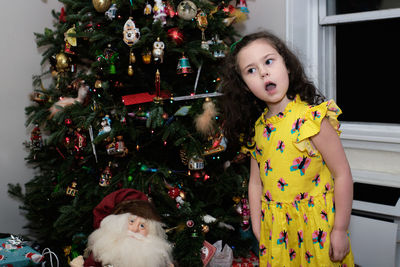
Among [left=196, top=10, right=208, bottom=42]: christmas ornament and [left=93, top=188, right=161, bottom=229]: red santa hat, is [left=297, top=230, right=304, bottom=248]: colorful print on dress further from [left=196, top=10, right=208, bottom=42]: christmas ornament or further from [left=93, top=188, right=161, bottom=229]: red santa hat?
[left=196, top=10, right=208, bottom=42]: christmas ornament

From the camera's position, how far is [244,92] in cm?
145

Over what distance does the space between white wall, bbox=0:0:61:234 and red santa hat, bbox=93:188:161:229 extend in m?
1.10

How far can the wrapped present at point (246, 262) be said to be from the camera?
6.31 ft

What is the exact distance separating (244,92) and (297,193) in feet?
1.49

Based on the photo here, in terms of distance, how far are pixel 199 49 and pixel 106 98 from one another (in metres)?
0.52

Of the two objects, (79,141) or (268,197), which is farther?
(79,141)

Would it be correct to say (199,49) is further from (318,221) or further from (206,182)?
(318,221)

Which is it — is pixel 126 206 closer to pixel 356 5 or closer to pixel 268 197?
pixel 268 197

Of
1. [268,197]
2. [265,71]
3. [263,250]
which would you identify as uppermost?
[265,71]

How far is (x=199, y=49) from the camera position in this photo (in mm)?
1653

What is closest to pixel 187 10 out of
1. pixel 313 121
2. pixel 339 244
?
pixel 313 121

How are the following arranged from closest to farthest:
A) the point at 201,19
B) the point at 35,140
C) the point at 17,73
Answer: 1. the point at 201,19
2. the point at 35,140
3. the point at 17,73

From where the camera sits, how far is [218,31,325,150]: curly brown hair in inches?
51.8

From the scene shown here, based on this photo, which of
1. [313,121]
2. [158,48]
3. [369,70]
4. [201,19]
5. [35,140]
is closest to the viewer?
[313,121]
